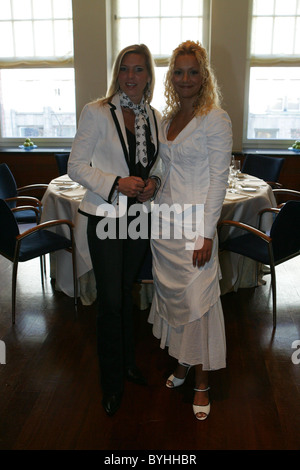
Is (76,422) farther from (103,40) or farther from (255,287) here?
(103,40)

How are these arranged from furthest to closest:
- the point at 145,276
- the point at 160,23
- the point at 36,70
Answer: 1. the point at 36,70
2. the point at 160,23
3. the point at 145,276

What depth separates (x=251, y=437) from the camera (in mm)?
1993

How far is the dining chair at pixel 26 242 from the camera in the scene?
2907 mm

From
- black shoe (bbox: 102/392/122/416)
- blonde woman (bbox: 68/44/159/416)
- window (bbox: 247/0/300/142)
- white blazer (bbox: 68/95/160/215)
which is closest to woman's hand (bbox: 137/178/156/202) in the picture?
blonde woman (bbox: 68/44/159/416)

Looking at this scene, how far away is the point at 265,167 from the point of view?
4770mm

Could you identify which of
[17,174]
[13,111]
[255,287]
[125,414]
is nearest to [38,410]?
[125,414]

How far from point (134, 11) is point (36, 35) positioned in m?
1.41

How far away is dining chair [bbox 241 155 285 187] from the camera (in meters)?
4.64

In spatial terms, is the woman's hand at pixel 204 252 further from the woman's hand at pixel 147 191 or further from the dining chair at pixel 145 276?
the dining chair at pixel 145 276

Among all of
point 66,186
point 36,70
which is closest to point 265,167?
point 66,186

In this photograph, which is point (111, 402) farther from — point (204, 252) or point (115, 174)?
point (115, 174)

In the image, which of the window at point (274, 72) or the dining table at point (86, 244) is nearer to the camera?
the dining table at point (86, 244)

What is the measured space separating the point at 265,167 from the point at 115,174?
10.2ft

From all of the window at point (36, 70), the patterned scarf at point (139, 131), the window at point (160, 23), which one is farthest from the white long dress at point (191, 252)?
the window at point (36, 70)
